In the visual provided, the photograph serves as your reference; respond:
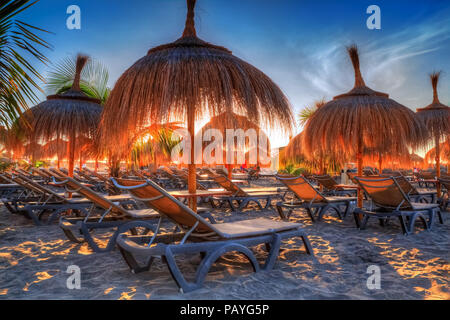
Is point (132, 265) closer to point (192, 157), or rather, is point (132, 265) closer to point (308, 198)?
point (192, 157)

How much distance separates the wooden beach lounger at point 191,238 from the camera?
7.43 feet

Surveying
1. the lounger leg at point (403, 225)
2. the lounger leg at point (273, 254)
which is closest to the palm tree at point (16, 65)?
the lounger leg at point (273, 254)

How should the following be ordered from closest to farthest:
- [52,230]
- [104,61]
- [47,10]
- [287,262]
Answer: [287,262]
[52,230]
[47,10]
[104,61]

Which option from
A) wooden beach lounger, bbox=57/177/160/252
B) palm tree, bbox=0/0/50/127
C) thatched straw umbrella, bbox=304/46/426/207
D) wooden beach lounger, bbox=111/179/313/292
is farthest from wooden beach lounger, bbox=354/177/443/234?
palm tree, bbox=0/0/50/127

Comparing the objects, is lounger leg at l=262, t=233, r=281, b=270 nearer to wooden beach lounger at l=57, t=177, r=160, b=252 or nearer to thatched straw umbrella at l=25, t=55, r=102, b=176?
wooden beach lounger at l=57, t=177, r=160, b=252

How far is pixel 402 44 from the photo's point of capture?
778 centimetres

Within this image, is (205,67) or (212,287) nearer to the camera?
(212,287)

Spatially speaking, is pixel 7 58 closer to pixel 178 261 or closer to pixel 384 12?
pixel 178 261

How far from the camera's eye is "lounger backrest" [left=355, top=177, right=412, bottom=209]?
4.40 meters

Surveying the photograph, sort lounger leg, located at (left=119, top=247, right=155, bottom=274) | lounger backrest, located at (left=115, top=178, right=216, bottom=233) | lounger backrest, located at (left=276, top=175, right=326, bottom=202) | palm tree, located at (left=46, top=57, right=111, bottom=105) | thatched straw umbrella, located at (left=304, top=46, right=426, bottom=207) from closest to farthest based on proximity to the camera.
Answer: lounger backrest, located at (left=115, top=178, right=216, bottom=233), lounger leg, located at (left=119, top=247, right=155, bottom=274), thatched straw umbrella, located at (left=304, top=46, right=426, bottom=207), lounger backrest, located at (left=276, top=175, right=326, bottom=202), palm tree, located at (left=46, top=57, right=111, bottom=105)

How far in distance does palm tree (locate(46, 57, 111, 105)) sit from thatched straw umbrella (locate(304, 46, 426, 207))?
6.86 metres

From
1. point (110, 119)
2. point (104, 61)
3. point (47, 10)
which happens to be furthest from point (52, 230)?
point (104, 61)

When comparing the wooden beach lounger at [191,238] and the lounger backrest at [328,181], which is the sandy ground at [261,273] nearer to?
the wooden beach lounger at [191,238]

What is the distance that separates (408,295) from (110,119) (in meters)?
3.63
